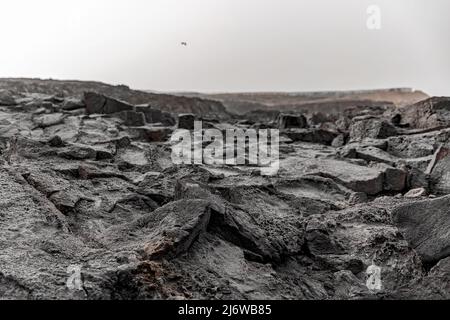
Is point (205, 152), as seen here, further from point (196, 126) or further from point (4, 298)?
point (4, 298)

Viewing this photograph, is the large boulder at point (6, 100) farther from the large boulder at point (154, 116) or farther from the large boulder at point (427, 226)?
the large boulder at point (427, 226)

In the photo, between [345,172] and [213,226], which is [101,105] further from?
[213,226]

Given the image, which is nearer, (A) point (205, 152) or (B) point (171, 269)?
(B) point (171, 269)

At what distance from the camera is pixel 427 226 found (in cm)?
324

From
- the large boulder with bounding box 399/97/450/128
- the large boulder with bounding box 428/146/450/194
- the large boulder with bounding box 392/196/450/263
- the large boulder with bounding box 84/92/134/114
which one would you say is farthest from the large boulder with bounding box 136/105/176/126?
the large boulder with bounding box 392/196/450/263

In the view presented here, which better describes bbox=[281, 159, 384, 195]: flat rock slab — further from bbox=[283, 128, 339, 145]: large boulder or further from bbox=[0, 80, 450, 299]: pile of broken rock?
bbox=[283, 128, 339, 145]: large boulder

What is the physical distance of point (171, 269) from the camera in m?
2.71

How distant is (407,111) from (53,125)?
7318 mm

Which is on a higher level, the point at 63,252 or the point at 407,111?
the point at 407,111

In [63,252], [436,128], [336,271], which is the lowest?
[336,271]

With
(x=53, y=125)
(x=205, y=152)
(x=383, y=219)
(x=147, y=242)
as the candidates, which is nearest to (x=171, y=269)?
(x=147, y=242)

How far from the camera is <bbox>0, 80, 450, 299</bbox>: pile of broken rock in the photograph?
2.66 metres

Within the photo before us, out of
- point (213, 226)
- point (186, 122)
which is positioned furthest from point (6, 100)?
point (213, 226)

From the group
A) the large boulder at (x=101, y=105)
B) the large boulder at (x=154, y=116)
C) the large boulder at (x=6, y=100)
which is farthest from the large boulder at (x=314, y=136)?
the large boulder at (x=6, y=100)
